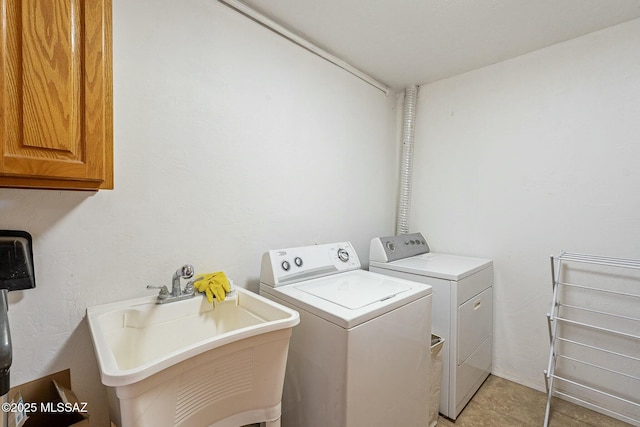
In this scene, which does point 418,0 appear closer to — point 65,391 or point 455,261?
point 455,261

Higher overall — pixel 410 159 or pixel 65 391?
pixel 410 159

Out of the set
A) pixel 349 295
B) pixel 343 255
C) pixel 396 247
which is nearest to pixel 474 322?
pixel 396 247

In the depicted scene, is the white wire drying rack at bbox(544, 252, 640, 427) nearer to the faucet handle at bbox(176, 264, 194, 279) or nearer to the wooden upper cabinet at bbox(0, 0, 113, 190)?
the faucet handle at bbox(176, 264, 194, 279)

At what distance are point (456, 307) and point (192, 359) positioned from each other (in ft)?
4.83

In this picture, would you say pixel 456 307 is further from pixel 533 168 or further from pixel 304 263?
pixel 533 168

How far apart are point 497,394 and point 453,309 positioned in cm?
87

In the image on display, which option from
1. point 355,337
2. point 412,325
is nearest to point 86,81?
point 355,337

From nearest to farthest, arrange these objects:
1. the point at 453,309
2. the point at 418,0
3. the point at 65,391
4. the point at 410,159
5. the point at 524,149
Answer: the point at 65,391 < the point at 418,0 < the point at 453,309 < the point at 524,149 < the point at 410,159

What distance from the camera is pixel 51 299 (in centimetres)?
104

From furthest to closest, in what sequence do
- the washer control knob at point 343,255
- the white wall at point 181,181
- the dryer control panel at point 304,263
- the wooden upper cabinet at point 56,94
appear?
the washer control knob at point 343,255 < the dryer control panel at point 304,263 < the white wall at point 181,181 < the wooden upper cabinet at point 56,94

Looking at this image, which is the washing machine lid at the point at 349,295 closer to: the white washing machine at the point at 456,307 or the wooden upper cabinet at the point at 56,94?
the white washing machine at the point at 456,307

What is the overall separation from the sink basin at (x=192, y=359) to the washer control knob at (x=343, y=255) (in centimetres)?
70

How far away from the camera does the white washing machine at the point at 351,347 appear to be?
1115 millimetres

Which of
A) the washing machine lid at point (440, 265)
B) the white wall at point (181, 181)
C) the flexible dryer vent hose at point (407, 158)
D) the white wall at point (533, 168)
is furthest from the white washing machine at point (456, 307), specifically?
the white wall at point (181, 181)
